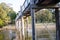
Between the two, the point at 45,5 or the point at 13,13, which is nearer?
the point at 45,5

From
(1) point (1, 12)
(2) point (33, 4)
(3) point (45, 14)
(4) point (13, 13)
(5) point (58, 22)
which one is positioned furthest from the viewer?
(4) point (13, 13)

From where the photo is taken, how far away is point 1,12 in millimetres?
45500

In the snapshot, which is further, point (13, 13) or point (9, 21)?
point (13, 13)

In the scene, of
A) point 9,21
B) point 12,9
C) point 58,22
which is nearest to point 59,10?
point 58,22

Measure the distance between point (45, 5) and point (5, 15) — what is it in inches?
1457

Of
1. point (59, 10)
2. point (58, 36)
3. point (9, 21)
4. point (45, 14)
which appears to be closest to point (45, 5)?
point (59, 10)

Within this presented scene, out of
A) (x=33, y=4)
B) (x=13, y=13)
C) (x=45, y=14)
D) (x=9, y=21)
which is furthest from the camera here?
(x=13, y=13)

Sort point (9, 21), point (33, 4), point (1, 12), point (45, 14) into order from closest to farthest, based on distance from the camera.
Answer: point (33, 4)
point (45, 14)
point (1, 12)
point (9, 21)

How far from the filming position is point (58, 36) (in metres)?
10.9

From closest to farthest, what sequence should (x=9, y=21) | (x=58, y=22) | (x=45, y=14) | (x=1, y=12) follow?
(x=58, y=22), (x=45, y=14), (x=1, y=12), (x=9, y=21)

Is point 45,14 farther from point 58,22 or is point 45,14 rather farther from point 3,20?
point 3,20

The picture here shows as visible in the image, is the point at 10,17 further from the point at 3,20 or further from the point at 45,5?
the point at 45,5

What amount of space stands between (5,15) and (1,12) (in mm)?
1813

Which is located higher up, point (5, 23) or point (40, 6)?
point (40, 6)
